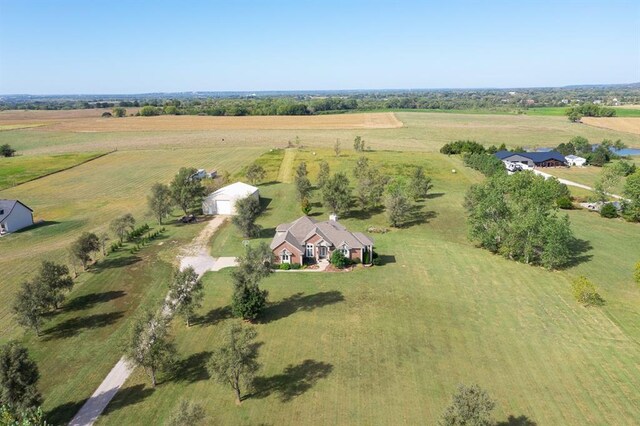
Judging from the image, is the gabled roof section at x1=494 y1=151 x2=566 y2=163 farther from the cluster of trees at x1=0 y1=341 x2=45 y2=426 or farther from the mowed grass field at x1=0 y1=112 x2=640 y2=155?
the cluster of trees at x1=0 y1=341 x2=45 y2=426

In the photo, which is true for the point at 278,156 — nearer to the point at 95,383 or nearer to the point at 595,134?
the point at 95,383

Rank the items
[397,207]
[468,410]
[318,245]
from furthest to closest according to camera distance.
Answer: [397,207]
[318,245]
[468,410]

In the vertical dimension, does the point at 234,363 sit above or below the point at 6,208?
below

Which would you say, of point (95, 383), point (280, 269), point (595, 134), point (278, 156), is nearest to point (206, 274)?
point (280, 269)

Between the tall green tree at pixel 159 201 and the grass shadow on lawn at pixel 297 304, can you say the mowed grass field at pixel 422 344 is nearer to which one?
the grass shadow on lawn at pixel 297 304

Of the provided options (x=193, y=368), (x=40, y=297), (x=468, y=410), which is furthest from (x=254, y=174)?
(x=468, y=410)

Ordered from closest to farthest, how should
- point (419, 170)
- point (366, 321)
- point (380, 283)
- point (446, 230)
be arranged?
point (366, 321) → point (380, 283) → point (446, 230) → point (419, 170)

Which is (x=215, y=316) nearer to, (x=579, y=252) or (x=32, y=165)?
(x=579, y=252)
